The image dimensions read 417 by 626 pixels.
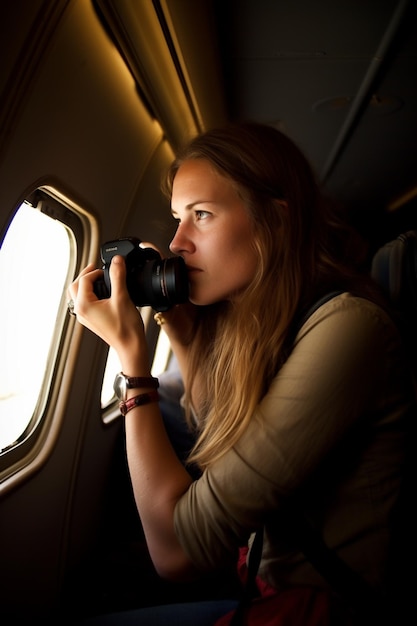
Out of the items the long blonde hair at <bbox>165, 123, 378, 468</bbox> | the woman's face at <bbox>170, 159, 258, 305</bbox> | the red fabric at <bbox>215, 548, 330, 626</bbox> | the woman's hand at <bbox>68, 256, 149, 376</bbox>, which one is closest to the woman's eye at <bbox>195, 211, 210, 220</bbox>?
the woman's face at <bbox>170, 159, 258, 305</bbox>

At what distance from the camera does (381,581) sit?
A: 0.91m

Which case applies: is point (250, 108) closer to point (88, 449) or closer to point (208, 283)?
point (208, 283)

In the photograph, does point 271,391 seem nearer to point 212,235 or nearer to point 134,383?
point 134,383

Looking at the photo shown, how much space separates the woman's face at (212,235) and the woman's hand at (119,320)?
0.21 metres

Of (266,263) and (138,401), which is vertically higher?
(266,263)

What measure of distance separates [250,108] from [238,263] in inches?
65.9

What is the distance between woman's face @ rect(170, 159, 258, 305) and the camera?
3.84 ft

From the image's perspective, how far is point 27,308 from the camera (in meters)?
1.58

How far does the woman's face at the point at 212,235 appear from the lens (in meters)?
1.17

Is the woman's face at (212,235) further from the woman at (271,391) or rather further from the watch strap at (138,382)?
the watch strap at (138,382)

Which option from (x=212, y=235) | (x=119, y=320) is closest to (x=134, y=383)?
(x=119, y=320)

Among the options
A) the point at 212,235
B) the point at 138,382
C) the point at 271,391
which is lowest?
the point at 271,391

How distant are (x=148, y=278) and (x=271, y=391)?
454 mm

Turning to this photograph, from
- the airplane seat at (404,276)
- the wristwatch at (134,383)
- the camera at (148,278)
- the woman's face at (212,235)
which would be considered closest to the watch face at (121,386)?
the wristwatch at (134,383)
